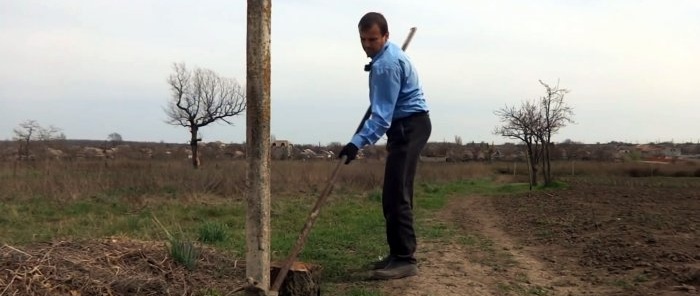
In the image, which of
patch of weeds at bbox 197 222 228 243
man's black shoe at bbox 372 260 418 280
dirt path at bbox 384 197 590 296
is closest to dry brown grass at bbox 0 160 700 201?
patch of weeds at bbox 197 222 228 243

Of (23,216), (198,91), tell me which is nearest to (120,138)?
(198,91)

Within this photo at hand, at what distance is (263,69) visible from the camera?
3.52 m

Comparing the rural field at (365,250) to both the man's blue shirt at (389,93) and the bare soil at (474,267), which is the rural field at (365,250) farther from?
the man's blue shirt at (389,93)

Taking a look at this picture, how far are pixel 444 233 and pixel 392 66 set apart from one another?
420 centimetres

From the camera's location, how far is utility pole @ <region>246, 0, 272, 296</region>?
3508 mm

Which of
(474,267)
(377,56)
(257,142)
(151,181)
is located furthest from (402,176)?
(151,181)

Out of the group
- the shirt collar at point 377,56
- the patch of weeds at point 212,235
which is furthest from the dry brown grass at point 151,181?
the shirt collar at point 377,56

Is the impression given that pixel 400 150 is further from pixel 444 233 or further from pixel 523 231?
pixel 523 231

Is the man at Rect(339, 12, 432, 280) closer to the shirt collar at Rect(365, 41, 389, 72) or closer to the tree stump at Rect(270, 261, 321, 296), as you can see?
the shirt collar at Rect(365, 41, 389, 72)

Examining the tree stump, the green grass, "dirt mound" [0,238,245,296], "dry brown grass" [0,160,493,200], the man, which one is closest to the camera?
"dirt mound" [0,238,245,296]

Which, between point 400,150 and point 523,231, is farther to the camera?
point 523,231

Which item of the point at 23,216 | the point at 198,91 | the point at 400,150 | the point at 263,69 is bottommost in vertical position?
the point at 23,216

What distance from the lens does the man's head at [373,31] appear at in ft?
15.0

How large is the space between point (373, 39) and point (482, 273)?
7.21 ft
